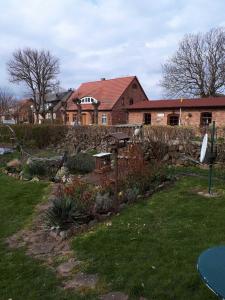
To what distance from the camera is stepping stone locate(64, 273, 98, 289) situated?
458cm

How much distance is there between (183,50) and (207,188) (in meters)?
36.7

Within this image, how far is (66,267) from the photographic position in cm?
523

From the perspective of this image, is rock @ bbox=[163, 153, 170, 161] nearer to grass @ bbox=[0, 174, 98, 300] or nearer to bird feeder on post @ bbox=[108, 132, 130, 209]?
bird feeder on post @ bbox=[108, 132, 130, 209]

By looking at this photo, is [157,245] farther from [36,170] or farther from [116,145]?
[36,170]

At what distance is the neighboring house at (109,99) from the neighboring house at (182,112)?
6.56 m

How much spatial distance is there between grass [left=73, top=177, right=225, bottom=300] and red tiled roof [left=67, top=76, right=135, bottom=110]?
34.4 metres

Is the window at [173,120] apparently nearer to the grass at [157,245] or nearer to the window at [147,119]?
the window at [147,119]

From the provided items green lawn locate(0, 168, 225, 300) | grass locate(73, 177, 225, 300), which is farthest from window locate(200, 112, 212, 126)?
grass locate(73, 177, 225, 300)

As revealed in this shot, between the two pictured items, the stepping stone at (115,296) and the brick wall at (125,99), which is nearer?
the stepping stone at (115,296)

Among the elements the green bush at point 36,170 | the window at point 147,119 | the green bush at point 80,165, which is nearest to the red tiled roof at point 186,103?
the window at point 147,119

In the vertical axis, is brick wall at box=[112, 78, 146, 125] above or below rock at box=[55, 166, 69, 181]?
above

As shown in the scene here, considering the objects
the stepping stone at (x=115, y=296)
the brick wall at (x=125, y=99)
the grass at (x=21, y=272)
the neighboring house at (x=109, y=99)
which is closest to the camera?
the stepping stone at (x=115, y=296)

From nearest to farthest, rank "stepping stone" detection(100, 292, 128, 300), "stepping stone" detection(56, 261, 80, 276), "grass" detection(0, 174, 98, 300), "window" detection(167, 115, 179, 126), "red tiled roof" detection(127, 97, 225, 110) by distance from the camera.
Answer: "stepping stone" detection(100, 292, 128, 300) < "grass" detection(0, 174, 98, 300) < "stepping stone" detection(56, 261, 80, 276) < "red tiled roof" detection(127, 97, 225, 110) < "window" detection(167, 115, 179, 126)

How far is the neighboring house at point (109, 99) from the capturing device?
41.5 meters
